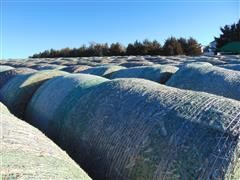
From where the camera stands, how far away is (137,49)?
139 feet

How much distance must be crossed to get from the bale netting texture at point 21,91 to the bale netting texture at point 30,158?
91.9 inches

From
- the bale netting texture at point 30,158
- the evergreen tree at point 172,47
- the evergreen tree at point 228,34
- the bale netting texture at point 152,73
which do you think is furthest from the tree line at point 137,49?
the bale netting texture at point 30,158

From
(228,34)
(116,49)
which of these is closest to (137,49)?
(116,49)

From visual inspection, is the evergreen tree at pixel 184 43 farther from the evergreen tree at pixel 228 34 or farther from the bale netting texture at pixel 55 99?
the bale netting texture at pixel 55 99

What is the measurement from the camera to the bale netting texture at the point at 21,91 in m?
4.59

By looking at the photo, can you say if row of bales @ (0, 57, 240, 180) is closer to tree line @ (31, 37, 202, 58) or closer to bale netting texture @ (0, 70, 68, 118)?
bale netting texture @ (0, 70, 68, 118)

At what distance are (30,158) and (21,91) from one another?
9.83 ft

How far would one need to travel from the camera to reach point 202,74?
16.2 feet

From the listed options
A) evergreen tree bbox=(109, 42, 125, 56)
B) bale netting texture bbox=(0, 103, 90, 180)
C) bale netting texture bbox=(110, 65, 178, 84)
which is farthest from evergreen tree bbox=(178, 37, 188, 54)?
bale netting texture bbox=(0, 103, 90, 180)

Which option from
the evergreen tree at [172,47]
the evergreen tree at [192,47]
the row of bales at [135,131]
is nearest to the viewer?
the row of bales at [135,131]

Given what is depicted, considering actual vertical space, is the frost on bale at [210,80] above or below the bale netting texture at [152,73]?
above

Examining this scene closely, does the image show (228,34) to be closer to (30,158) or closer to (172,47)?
(172,47)

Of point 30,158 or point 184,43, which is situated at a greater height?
point 30,158

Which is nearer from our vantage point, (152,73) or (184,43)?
(152,73)
